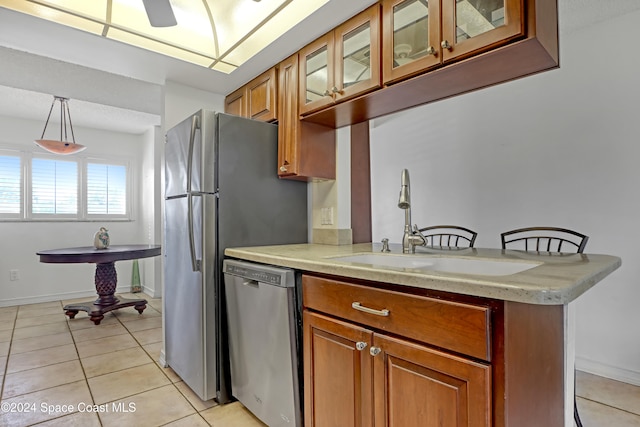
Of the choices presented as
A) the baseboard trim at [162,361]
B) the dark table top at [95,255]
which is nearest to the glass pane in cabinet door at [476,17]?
the baseboard trim at [162,361]

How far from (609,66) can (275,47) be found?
88.4 inches

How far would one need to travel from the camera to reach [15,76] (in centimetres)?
278

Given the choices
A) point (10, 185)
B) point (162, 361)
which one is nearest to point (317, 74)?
point (162, 361)

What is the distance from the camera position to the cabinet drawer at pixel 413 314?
91 centimetres

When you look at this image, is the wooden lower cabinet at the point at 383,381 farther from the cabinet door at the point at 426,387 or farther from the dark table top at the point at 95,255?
the dark table top at the point at 95,255

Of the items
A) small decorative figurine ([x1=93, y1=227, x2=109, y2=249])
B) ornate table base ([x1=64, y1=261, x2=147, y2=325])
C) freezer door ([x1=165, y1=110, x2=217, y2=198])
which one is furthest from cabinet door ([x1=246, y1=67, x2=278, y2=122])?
ornate table base ([x1=64, y1=261, x2=147, y2=325])

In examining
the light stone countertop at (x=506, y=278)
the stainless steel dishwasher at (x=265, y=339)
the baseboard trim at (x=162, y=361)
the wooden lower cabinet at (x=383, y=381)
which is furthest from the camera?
the baseboard trim at (x=162, y=361)

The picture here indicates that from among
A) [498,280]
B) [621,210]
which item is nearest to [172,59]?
[498,280]

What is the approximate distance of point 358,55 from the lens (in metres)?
1.76

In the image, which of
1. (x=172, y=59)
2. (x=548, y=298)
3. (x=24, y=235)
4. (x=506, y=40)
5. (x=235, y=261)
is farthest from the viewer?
(x=24, y=235)

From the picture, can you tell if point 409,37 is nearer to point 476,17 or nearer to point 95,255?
point 476,17

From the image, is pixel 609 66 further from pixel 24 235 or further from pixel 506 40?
pixel 24 235

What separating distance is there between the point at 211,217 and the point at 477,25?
61.1 inches

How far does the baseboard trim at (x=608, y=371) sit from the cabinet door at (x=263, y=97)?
2775mm
